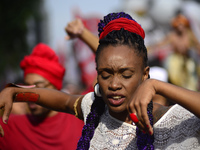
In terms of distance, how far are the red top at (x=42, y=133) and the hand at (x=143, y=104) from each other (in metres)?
1.96

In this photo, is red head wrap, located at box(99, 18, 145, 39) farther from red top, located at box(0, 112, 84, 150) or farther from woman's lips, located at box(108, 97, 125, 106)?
red top, located at box(0, 112, 84, 150)

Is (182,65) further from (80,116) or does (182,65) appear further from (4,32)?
(4,32)

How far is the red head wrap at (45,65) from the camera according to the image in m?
4.39

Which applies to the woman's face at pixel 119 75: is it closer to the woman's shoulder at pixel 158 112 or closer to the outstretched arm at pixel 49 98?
the woman's shoulder at pixel 158 112

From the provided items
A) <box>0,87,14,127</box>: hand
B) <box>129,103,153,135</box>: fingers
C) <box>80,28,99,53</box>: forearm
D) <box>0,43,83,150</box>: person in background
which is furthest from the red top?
<box>129,103,153,135</box>: fingers

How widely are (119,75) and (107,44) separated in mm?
250

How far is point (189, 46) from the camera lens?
8344 mm

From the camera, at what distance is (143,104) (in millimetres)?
2020

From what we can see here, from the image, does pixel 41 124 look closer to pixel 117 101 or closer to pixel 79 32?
pixel 79 32

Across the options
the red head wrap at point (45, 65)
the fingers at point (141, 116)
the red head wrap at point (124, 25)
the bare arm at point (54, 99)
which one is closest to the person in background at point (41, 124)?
the red head wrap at point (45, 65)

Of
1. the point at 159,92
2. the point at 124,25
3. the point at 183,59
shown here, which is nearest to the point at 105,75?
the point at 124,25

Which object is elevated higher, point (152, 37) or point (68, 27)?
point (152, 37)

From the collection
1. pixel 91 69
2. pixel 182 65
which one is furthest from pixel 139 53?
pixel 91 69

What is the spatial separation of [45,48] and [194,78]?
13.5 ft
